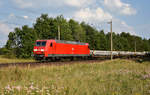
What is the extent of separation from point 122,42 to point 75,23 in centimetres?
3299

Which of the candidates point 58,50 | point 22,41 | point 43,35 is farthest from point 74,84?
point 43,35

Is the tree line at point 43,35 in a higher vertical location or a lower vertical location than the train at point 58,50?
higher

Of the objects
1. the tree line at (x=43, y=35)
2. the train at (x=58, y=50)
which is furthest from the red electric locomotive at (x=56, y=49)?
the tree line at (x=43, y=35)

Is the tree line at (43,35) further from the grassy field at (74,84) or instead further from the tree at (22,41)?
the grassy field at (74,84)

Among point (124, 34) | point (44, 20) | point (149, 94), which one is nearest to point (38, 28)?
point (44, 20)

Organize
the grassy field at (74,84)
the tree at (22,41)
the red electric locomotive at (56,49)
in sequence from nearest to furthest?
the grassy field at (74,84)
the red electric locomotive at (56,49)
the tree at (22,41)

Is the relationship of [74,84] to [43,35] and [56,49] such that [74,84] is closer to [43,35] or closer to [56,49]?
[56,49]

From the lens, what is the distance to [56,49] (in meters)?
27.3

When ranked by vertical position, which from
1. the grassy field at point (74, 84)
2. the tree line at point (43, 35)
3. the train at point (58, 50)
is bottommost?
the grassy field at point (74, 84)

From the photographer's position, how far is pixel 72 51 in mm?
31766

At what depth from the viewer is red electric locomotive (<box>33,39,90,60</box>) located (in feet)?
83.3

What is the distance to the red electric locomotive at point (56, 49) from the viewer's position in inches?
1000

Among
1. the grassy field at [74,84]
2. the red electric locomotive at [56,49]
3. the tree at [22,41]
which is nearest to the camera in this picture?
the grassy field at [74,84]

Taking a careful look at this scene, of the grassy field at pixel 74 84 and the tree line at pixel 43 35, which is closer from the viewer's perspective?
the grassy field at pixel 74 84
